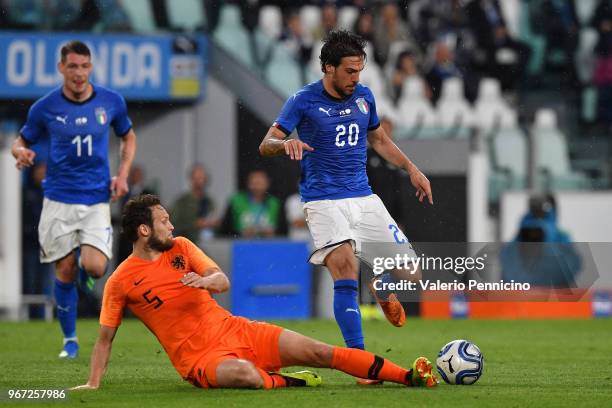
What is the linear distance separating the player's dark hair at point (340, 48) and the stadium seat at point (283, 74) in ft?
28.1

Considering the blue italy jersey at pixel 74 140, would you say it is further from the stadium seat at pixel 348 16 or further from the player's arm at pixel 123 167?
the stadium seat at pixel 348 16

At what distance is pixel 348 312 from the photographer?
8047 millimetres

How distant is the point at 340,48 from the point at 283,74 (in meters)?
8.88

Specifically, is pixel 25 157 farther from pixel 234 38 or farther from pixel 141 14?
pixel 234 38

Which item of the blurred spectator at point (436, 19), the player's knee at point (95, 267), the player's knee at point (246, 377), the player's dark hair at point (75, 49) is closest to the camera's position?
the player's knee at point (246, 377)

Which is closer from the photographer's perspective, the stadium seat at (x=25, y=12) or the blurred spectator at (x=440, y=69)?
the stadium seat at (x=25, y=12)

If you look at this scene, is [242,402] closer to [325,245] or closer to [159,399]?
[159,399]

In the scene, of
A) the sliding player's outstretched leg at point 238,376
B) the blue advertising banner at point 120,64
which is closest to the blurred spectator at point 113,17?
the blue advertising banner at point 120,64

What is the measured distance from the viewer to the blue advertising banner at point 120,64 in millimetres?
15836

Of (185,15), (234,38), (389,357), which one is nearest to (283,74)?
(234,38)

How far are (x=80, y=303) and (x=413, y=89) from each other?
5737mm

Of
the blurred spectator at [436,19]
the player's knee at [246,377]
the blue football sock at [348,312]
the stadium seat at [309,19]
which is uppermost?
the blurred spectator at [436,19]

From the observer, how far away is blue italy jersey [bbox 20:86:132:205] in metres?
9.91

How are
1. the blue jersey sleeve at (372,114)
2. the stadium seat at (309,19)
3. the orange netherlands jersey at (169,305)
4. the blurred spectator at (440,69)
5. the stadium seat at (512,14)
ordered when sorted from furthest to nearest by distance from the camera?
the stadium seat at (512,14)
the blurred spectator at (440,69)
the stadium seat at (309,19)
the blue jersey sleeve at (372,114)
the orange netherlands jersey at (169,305)
